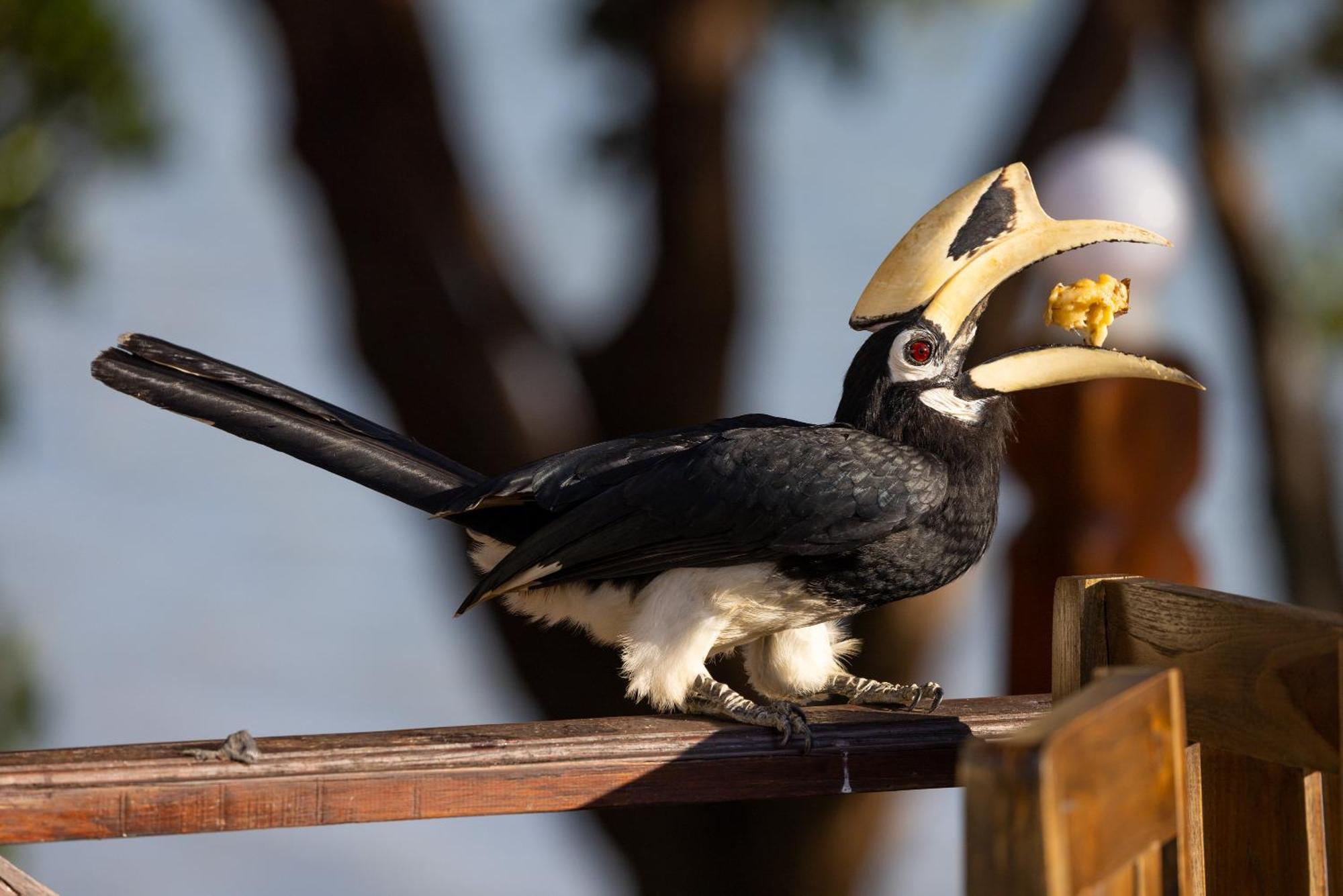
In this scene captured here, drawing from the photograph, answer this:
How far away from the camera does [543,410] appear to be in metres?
2.99

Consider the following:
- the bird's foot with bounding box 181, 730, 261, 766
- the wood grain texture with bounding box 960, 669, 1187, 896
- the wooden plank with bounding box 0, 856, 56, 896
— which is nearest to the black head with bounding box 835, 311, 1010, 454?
the wood grain texture with bounding box 960, 669, 1187, 896

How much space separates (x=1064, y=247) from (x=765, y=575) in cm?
46

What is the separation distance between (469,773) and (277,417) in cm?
52

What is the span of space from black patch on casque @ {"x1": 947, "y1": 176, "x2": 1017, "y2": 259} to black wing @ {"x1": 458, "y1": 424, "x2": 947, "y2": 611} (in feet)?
0.73

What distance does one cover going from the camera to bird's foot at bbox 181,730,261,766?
1184mm

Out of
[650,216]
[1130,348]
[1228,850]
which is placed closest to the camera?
[1228,850]

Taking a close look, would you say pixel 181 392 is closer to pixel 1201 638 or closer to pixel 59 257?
pixel 1201 638

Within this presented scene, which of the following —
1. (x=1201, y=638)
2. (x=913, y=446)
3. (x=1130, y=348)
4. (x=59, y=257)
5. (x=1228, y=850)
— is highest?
(x=59, y=257)

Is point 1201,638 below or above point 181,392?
below

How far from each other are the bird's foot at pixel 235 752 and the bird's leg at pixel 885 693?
0.67 meters

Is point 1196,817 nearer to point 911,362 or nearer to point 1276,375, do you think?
point 911,362

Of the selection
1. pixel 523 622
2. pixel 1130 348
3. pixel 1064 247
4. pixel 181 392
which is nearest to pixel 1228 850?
pixel 1064 247

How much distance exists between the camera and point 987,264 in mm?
1458

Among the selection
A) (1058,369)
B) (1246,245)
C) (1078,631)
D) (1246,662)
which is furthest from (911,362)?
(1246,245)
